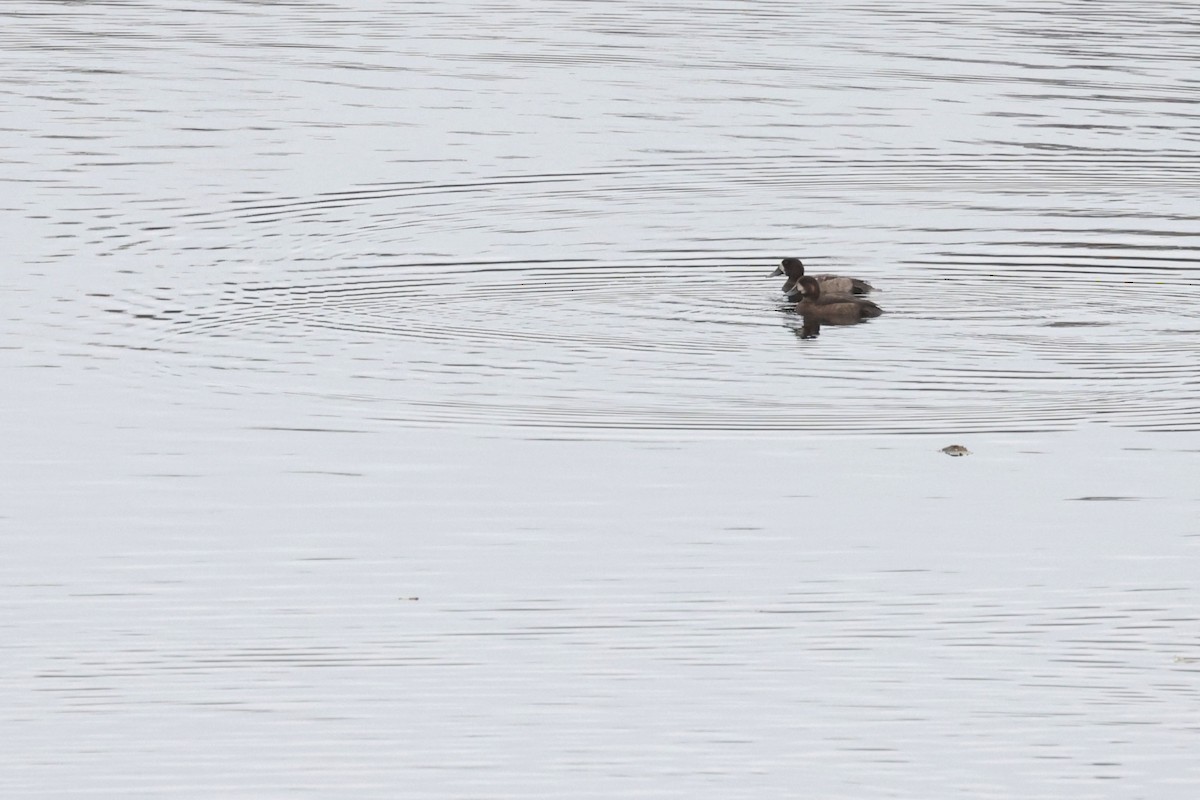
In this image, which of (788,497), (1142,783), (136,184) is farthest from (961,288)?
(1142,783)

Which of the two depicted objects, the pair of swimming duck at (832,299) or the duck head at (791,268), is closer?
the pair of swimming duck at (832,299)

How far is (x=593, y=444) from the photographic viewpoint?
42.7ft

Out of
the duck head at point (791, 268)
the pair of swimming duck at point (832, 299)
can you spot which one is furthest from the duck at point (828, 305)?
the duck head at point (791, 268)

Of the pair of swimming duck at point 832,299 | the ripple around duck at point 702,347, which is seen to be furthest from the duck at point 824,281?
the ripple around duck at point 702,347

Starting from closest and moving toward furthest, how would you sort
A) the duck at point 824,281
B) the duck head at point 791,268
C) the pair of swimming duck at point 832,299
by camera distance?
1. the pair of swimming duck at point 832,299
2. the duck at point 824,281
3. the duck head at point 791,268

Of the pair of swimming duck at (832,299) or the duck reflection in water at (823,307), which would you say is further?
the pair of swimming duck at (832,299)

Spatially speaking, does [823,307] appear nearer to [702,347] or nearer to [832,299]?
[832,299]

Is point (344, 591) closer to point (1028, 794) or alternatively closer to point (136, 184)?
point (1028, 794)

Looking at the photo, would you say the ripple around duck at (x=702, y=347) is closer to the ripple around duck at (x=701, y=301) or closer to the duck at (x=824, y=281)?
the ripple around duck at (x=701, y=301)

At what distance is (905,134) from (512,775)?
16227 mm

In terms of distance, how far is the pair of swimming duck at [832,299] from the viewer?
16312 millimetres

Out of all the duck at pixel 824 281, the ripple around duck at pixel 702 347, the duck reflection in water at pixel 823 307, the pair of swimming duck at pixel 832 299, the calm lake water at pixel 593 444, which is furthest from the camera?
the duck at pixel 824 281

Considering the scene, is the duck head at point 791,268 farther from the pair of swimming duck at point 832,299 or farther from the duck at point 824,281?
the pair of swimming duck at point 832,299

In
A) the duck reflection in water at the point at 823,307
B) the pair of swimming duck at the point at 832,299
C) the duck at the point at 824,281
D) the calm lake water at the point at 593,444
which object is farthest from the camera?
the duck at the point at 824,281
